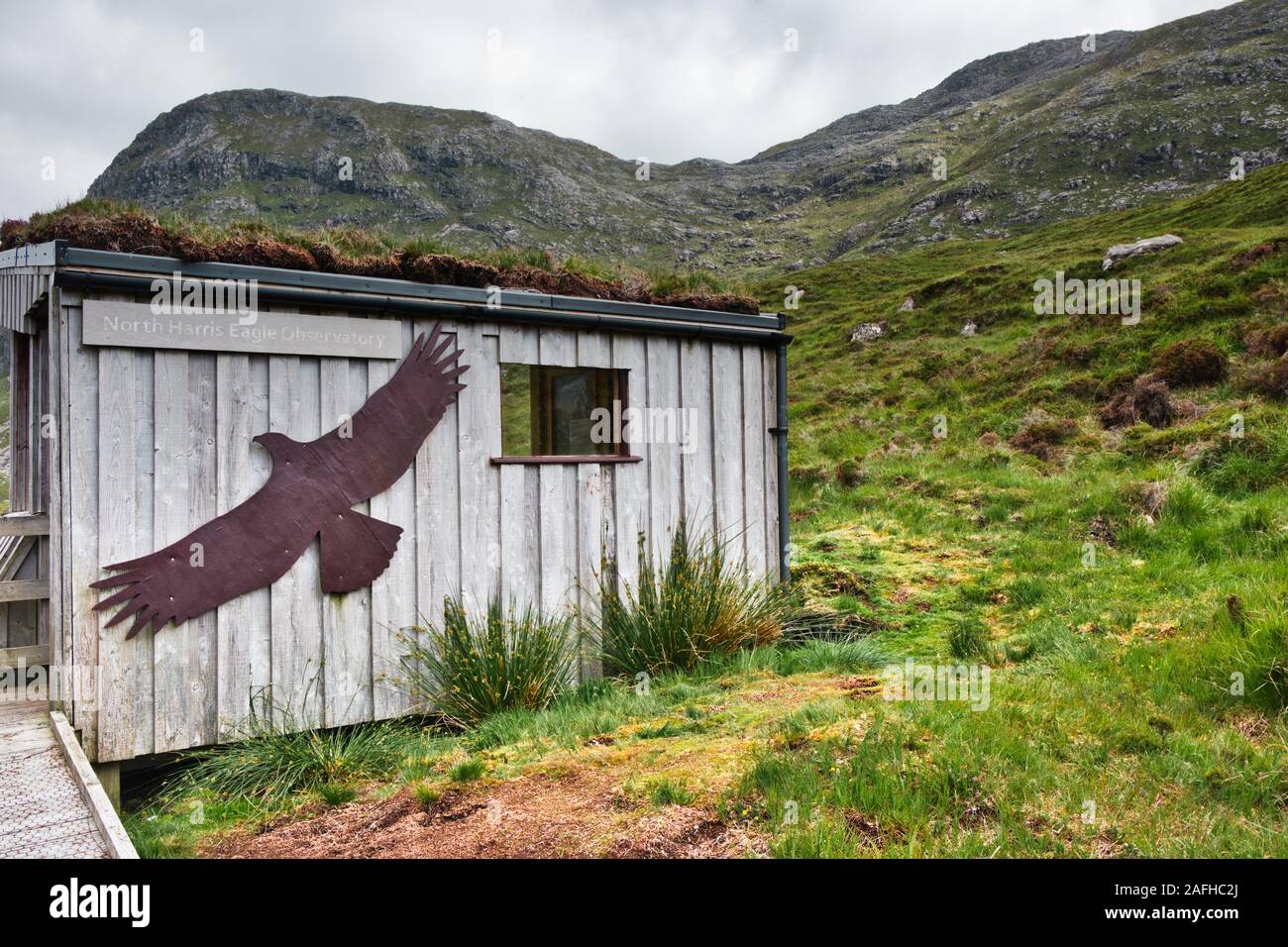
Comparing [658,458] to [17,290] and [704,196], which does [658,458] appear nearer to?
[17,290]

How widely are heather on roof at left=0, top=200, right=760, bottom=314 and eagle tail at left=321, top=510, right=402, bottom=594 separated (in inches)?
65.1

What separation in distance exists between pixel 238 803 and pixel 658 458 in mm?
3771

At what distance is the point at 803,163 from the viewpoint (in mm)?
134625

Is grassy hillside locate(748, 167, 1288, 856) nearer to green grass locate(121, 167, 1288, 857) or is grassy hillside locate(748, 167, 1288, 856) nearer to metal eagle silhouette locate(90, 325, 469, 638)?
green grass locate(121, 167, 1288, 857)

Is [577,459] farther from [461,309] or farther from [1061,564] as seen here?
[1061,564]

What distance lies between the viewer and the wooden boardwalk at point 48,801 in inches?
104

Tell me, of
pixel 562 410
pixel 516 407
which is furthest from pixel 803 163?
pixel 562 410

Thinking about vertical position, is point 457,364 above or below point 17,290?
below

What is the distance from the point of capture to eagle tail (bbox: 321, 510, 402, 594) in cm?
508

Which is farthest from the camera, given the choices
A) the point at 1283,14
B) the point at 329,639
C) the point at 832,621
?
the point at 1283,14

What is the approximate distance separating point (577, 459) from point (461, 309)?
1.40 metres

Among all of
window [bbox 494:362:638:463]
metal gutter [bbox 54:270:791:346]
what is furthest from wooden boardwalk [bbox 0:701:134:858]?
window [bbox 494:362:638:463]

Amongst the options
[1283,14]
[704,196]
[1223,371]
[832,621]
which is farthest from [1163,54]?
[832,621]
